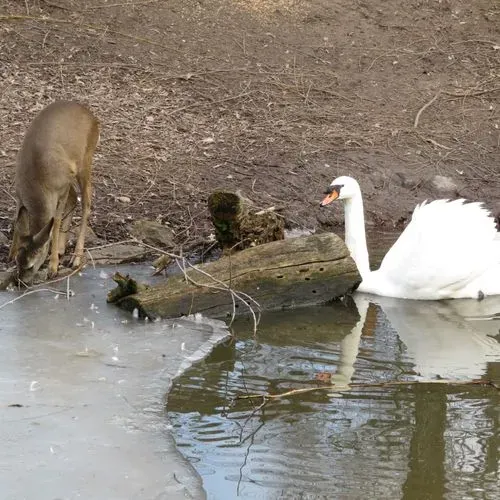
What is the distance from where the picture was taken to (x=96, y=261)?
9016 millimetres

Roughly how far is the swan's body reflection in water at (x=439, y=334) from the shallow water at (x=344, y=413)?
14 mm

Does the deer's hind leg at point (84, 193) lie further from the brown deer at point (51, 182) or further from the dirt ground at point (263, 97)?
the dirt ground at point (263, 97)

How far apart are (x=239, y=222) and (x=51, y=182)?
5.35 ft

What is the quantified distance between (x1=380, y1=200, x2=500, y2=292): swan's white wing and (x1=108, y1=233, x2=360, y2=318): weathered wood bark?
61 centimetres

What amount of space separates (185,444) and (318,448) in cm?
67

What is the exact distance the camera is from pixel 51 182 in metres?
8.81

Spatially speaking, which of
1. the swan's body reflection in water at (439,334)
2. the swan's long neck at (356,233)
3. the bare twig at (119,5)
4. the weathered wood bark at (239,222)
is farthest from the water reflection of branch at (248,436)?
the bare twig at (119,5)

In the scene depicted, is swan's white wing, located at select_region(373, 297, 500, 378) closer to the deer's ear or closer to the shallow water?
the shallow water

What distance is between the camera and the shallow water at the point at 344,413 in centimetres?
498

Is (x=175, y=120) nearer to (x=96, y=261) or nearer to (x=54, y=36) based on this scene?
(x=54, y=36)

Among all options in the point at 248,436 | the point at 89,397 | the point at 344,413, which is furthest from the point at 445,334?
the point at 89,397

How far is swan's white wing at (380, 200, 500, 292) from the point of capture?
8695 millimetres

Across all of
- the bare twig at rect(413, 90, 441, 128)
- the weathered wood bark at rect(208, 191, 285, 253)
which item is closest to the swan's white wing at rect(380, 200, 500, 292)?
the weathered wood bark at rect(208, 191, 285, 253)

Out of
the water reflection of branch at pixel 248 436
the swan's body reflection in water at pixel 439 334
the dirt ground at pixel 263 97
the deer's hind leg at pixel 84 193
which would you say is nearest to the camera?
the water reflection of branch at pixel 248 436
